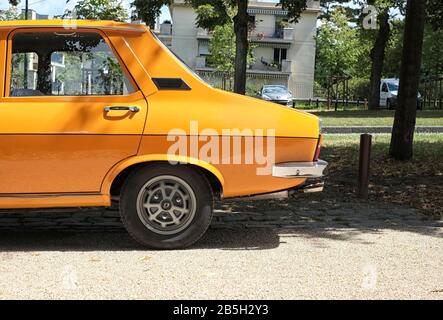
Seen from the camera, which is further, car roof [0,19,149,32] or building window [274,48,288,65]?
building window [274,48,288,65]

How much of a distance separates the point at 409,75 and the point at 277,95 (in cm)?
2600

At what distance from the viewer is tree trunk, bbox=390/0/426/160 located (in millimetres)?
10109

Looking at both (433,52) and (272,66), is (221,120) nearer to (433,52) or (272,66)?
(433,52)

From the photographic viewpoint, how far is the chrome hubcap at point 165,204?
5.17m

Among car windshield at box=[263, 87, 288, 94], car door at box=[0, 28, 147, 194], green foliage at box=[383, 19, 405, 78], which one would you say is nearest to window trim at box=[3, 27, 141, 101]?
car door at box=[0, 28, 147, 194]

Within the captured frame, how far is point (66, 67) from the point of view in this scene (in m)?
5.37

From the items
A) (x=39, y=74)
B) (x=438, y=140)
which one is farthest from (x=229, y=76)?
(x=39, y=74)

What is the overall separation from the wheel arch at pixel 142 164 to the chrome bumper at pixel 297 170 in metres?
0.49

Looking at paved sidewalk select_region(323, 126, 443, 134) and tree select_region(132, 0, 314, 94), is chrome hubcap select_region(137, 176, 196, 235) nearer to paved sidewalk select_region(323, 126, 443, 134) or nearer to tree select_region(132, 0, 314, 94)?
paved sidewalk select_region(323, 126, 443, 134)

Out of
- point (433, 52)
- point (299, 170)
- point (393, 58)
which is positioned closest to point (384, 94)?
point (433, 52)

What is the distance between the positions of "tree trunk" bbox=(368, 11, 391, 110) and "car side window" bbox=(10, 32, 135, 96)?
2772cm

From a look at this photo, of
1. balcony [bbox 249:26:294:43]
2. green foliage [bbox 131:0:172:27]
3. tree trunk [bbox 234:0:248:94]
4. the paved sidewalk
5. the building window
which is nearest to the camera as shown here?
the paved sidewalk
